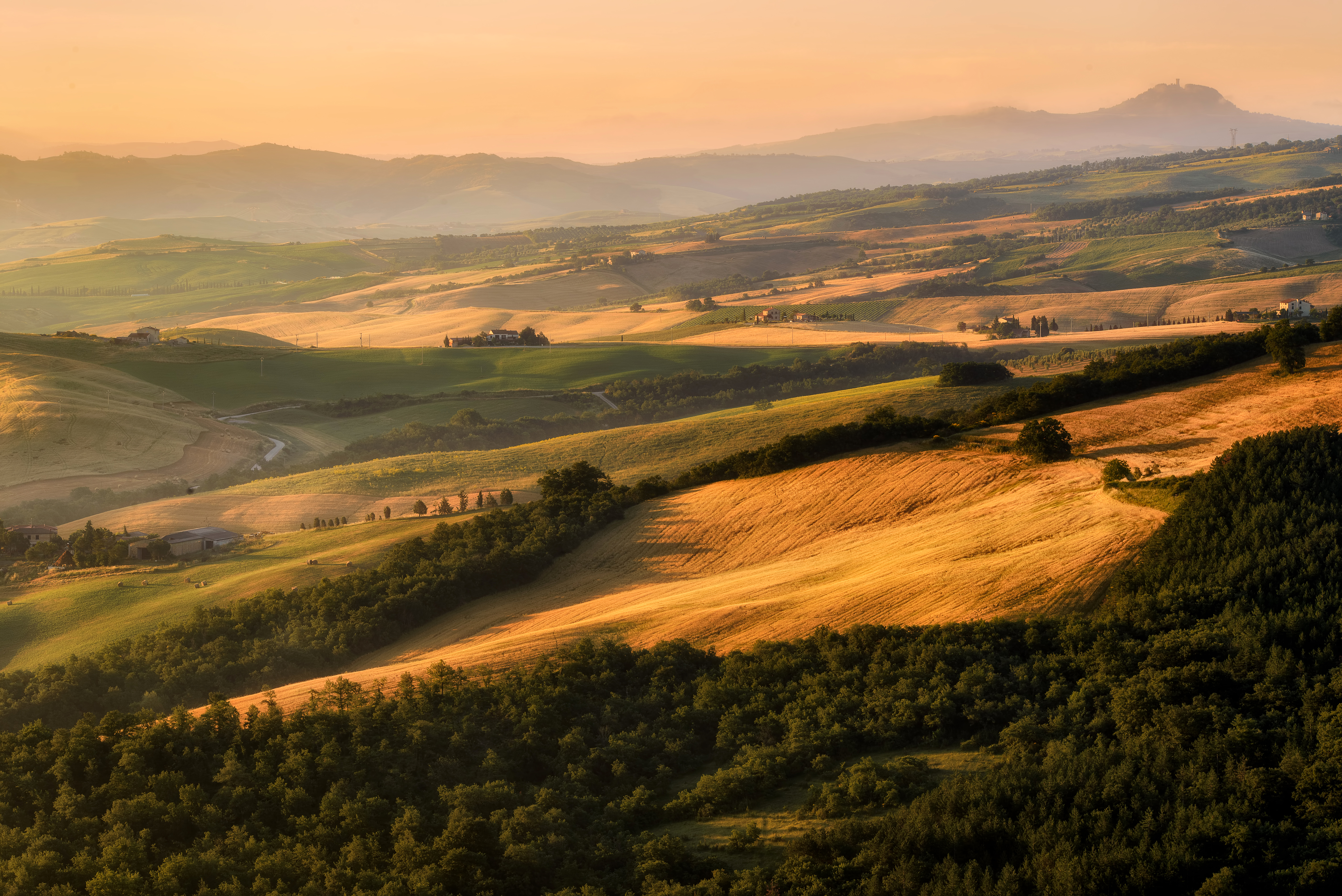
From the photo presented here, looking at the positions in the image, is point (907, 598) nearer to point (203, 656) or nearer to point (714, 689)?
point (714, 689)

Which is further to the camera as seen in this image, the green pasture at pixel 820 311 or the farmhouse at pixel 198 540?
the green pasture at pixel 820 311

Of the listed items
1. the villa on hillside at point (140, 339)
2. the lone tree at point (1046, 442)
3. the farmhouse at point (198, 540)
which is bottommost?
the farmhouse at point (198, 540)

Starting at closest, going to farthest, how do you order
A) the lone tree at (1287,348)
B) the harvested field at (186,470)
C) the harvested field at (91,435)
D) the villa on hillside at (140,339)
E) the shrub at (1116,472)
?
the shrub at (1116,472), the lone tree at (1287,348), the harvested field at (186,470), the harvested field at (91,435), the villa on hillside at (140,339)

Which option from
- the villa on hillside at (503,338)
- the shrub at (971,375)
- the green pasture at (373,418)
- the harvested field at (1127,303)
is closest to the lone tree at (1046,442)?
the shrub at (971,375)

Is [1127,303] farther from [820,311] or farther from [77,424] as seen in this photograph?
[77,424]

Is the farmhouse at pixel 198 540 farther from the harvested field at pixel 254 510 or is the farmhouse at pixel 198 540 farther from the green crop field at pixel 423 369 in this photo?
the green crop field at pixel 423 369

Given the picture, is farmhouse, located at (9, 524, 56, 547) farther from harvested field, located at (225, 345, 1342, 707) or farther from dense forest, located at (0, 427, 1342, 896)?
dense forest, located at (0, 427, 1342, 896)
